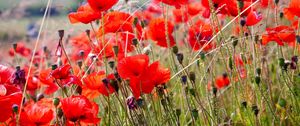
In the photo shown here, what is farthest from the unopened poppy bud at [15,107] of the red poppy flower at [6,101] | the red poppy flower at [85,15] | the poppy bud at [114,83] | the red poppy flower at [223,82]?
the red poppy flower at [223,82]

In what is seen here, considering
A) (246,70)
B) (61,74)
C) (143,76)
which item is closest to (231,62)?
(246,70)

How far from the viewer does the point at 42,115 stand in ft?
5.66

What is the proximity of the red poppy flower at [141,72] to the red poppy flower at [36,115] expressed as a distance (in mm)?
245

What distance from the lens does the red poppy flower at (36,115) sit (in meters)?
1.72

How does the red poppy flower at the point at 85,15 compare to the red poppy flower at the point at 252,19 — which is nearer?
the red poppy flower at the point at 85,15

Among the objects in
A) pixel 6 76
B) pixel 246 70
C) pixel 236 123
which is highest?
pixel 6 76

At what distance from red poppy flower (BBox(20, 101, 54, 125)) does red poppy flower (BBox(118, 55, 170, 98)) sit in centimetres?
24

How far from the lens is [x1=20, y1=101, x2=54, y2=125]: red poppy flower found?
1.72 meters

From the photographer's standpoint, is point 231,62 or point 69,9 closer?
point 231,62

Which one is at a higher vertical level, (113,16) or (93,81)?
(113,16)

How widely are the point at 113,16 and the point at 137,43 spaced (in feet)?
0.63

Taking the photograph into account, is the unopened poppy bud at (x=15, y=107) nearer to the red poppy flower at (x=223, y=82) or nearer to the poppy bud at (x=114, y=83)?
the poppy bud at (x=114, y=83)

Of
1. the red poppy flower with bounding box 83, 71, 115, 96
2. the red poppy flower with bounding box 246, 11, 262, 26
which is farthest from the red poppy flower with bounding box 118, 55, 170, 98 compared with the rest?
the red poppy flower with bounding box 246, 11, 262, 26

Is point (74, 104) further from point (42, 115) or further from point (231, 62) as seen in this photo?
point (231, 62)
